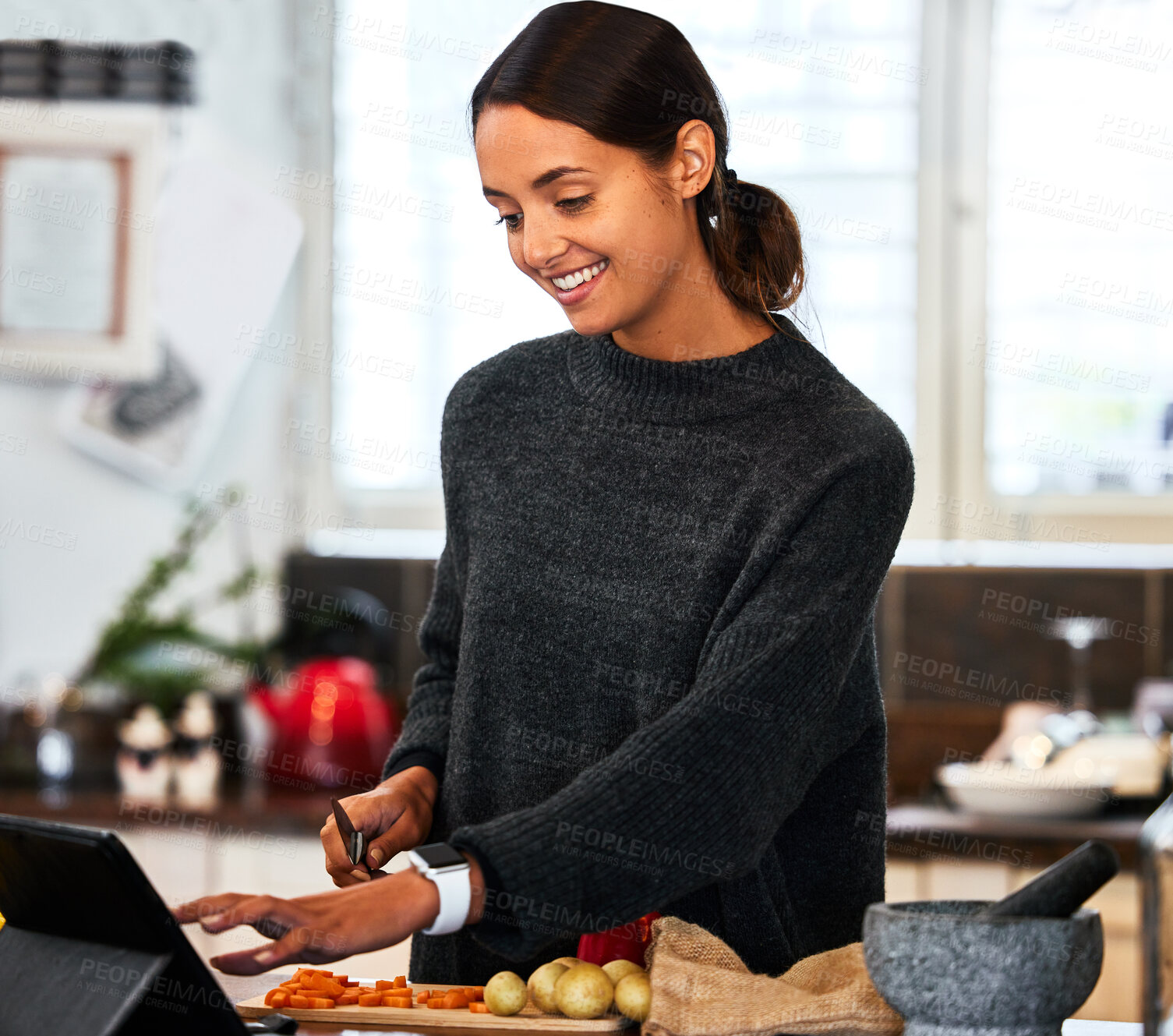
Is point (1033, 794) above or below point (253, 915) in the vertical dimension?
below

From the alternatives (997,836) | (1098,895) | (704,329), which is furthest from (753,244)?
(1098,895)

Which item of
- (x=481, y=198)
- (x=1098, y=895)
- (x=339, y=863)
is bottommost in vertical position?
(x=1098, y=895)

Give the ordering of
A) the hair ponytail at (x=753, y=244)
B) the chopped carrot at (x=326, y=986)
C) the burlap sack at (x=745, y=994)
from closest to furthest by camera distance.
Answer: the burlap sack at (x=745, y=994) < the chopped carrot at (x=326, y=986) < the hair ponytail at (x=753, y=244)

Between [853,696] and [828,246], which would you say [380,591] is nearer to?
[828,246]

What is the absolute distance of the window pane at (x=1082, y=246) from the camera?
2.93m

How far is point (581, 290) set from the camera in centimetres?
117

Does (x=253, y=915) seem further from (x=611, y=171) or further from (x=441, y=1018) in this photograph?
(x=611, y=171)

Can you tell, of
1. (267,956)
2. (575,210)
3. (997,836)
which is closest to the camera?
(267,956)

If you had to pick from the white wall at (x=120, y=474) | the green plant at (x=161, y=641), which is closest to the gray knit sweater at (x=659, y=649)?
the green plant at (x=161, y=641)

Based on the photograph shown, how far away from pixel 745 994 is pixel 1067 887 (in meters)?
0.22

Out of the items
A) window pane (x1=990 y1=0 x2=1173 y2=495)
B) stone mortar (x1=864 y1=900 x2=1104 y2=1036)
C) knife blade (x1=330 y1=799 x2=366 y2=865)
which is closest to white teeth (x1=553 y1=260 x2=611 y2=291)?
knife blade (x1=330 y1=799 x2=366 y2=865)

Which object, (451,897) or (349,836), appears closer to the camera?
(451,897)

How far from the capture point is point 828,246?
3.04m

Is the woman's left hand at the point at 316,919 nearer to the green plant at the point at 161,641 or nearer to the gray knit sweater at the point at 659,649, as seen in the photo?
the gray knit sweater at the point at 659,649
